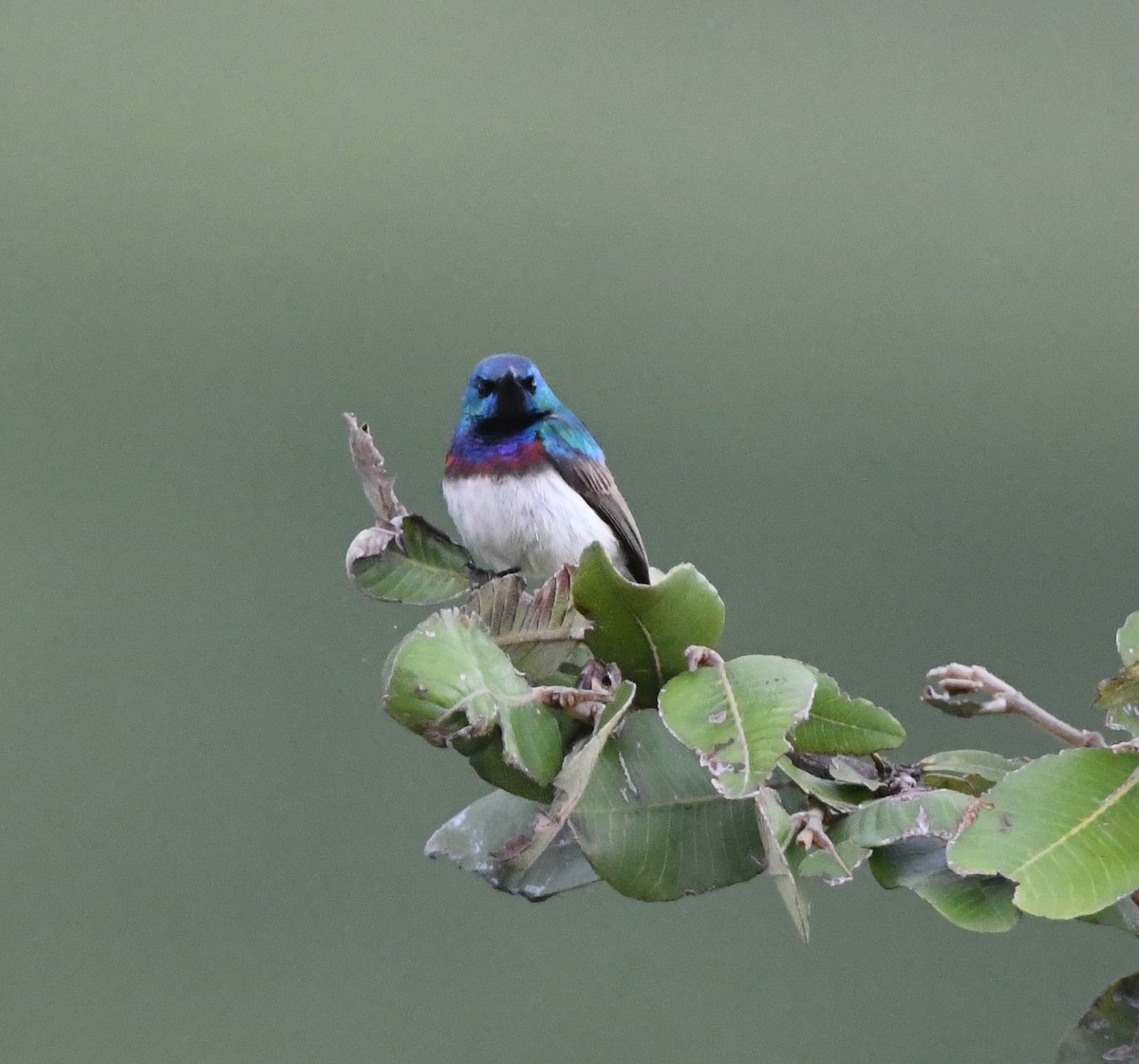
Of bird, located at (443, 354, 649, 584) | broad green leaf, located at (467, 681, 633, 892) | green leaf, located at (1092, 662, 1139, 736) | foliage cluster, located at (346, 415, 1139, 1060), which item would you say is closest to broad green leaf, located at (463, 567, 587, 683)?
foliage cluster, located at (346, 415, 1139, 1060)

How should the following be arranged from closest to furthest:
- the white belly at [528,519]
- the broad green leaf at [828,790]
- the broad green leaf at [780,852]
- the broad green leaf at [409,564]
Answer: the broad green leaf at [780,852] → the broad green leaf at [828,790] → the broad green leaf at [409,564] → the white belly at [528,519]

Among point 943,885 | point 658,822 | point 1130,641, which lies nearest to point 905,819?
point 943,885

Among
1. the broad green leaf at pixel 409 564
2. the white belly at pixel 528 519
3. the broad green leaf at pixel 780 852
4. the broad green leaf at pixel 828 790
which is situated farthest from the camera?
the white belly at pixel 528 519

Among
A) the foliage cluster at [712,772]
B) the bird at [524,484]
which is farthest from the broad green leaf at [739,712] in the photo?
the bird at [524,484]

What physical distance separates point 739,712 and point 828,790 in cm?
12

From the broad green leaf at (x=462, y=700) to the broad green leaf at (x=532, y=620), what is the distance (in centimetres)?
9

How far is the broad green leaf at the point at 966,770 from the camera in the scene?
42.9 inches

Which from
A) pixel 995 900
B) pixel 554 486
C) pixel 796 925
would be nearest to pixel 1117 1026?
pixel 995 900

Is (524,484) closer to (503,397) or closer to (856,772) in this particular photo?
(503,397)

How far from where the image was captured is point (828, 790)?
102cm

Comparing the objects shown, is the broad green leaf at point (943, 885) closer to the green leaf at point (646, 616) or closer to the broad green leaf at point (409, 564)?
the green leaf at point (646, 616)

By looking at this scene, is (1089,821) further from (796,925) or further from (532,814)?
(532,814)

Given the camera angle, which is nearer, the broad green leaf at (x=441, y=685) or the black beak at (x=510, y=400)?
the broad green leaf at (x=441, y=685)

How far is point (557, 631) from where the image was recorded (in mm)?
1090
